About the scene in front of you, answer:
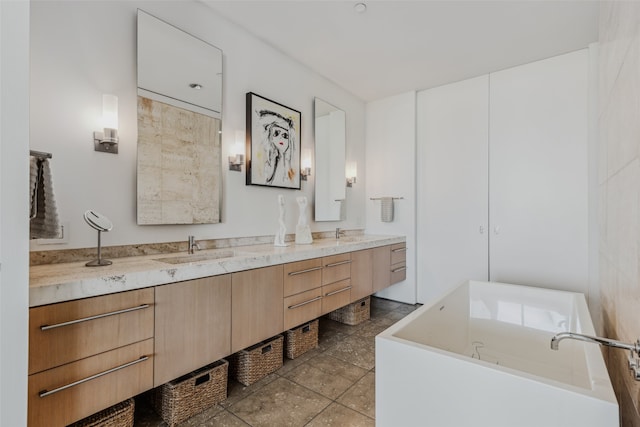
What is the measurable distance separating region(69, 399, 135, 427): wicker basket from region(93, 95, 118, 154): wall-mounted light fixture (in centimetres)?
142

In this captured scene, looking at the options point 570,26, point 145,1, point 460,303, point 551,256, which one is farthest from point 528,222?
point 145,1

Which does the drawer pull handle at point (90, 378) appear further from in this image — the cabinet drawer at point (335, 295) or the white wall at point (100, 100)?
the cabinet drawer at point (335, 295)

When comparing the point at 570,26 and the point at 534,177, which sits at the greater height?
the point at 570,26

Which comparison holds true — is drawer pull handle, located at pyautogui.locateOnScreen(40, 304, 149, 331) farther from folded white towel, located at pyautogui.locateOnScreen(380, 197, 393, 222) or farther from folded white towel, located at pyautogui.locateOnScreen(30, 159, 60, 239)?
folded white towel, located at pyautogui.locateOnScreen(380, 197, 393, 222)

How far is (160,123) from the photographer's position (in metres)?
2.07

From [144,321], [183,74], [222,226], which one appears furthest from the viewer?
[222,226]

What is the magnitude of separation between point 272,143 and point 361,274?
1596 millimetres

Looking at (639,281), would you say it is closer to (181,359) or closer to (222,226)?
(181,359)

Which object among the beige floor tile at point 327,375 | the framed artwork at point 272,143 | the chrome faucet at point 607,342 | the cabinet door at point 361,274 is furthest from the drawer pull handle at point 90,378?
the cabinet door at point 361,274

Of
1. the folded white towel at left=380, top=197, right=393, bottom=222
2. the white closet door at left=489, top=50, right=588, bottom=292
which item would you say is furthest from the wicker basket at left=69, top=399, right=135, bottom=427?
the white closet door at left=489, top=50, right=588, bottom=292

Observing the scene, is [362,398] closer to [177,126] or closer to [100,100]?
[177,126]

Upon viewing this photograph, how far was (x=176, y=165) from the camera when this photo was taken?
2.15 m

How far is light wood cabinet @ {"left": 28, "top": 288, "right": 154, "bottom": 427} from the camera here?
1.17 m

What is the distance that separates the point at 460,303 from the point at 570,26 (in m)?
2.54
